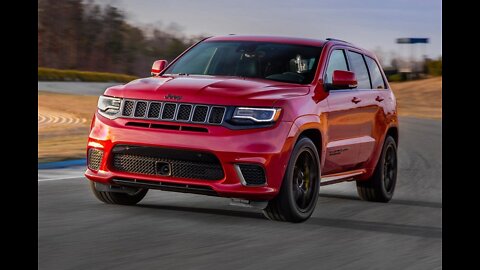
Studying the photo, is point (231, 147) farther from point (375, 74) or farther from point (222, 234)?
point (375, 74)

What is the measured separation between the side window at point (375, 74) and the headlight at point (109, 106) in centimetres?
344

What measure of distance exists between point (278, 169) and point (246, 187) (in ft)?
1.01

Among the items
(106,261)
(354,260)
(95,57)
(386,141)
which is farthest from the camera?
(95,57)

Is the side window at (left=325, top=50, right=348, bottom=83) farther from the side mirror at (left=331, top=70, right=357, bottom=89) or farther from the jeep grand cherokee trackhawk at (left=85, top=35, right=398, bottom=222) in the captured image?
the side mirror at (left=331, top=70, right=357, bottom=89)

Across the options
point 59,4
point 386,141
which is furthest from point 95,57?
point 386,141

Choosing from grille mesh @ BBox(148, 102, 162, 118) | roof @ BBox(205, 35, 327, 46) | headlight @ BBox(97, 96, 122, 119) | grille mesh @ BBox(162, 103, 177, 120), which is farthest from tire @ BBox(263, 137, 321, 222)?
headlight @ BBox(97, 96, 122, 119)

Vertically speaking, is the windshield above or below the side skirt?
above

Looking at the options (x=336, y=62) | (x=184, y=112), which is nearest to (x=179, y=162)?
(x=184, y=112)

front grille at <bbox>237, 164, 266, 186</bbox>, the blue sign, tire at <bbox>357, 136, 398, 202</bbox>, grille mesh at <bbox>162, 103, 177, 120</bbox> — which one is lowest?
tire at <bbox>357, 136, 398, 202</bbox>

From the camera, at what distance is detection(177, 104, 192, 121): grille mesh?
342 inches

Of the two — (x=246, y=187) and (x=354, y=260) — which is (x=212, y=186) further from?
(x=354, y=260)

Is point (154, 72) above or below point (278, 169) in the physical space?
above

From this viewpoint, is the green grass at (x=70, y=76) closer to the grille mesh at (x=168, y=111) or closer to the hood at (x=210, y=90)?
the hood at (x=210, y=90)
